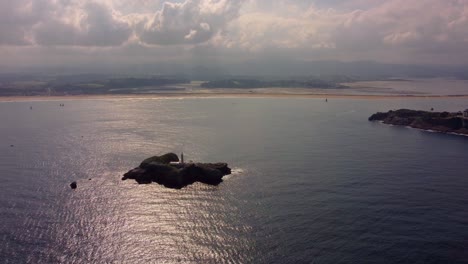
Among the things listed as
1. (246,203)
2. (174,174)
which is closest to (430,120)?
(246,203)

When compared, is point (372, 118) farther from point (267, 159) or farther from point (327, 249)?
point (327, 249)

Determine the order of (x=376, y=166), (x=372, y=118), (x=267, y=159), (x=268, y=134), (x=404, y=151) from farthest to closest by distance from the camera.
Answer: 1. (x=372, y=118)
2. (x=268, y=134)
3. (x=404, y=151)
4. (x=267, y=159)
5. (x=376, y=166)

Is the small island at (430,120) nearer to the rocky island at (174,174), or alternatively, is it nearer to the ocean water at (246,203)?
the ocean water at (246,203)

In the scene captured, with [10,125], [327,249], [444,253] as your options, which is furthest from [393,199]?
[10,125]

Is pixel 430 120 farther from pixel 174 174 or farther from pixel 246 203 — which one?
pixel 174 174

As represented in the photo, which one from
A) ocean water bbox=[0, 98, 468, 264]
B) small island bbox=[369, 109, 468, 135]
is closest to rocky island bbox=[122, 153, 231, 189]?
ocean water bbox=[0, 98, 468, 264]

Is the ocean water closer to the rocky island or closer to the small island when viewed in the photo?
the rocky island
